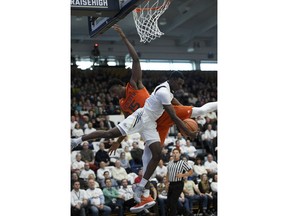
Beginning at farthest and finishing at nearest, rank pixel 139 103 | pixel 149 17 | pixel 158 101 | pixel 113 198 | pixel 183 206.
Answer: pixel 183 206
pixel 113 198
pixel 149 17
pixel 139 103
pixel 158 101

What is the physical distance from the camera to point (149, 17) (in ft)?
18.2

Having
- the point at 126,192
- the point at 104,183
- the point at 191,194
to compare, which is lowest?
the point at 191,194

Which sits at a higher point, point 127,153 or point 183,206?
point 127,153

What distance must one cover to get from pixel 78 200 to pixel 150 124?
4.74 meters

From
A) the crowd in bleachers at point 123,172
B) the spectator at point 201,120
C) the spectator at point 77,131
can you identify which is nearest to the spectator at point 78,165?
the crowd in bleachers at point 123,172

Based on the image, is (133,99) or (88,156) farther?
(88,156)

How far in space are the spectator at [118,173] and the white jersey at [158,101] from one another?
5125 mm

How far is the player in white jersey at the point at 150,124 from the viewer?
4.88m

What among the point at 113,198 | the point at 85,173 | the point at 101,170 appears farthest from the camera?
the point at 101,170

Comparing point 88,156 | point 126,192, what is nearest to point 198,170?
point 126,192

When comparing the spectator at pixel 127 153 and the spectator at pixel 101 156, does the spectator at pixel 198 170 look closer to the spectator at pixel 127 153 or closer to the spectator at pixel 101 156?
the spectator at pixel 127 153

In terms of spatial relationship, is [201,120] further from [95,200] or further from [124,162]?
[95,200]
